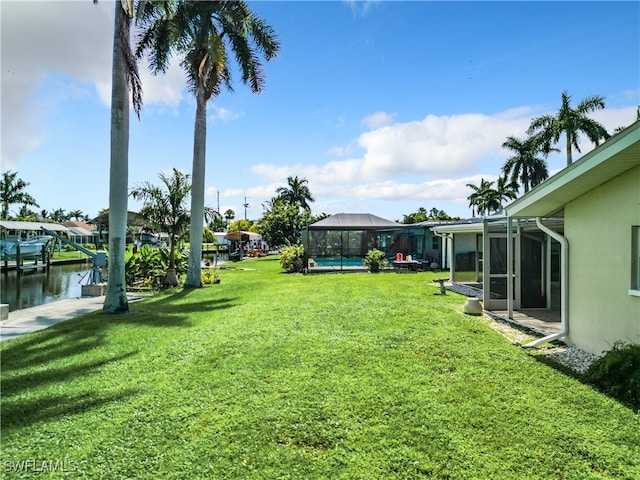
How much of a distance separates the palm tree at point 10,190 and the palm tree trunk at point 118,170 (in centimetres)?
4258

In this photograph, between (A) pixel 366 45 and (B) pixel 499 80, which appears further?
(A) pixel 366 45

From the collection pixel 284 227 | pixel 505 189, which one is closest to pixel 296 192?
pixel 284 227

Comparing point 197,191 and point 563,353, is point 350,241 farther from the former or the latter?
point 563,353

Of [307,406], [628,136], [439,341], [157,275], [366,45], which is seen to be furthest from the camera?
[157,275]

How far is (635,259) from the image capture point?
210 inches

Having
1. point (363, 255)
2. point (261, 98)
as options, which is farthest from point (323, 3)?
point (363, 255)

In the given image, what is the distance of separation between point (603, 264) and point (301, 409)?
17.2 feet

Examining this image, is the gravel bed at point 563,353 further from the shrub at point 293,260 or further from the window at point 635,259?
the shrub at point 293,260

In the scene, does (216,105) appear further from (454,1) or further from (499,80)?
(499,80)

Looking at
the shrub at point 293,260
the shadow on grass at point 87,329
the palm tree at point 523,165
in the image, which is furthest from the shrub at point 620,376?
the palm tree at point 523,165

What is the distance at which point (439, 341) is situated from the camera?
21.8 ft

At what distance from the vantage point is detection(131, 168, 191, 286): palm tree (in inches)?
643

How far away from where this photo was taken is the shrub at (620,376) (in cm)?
440

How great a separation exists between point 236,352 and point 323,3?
10.7 metres
